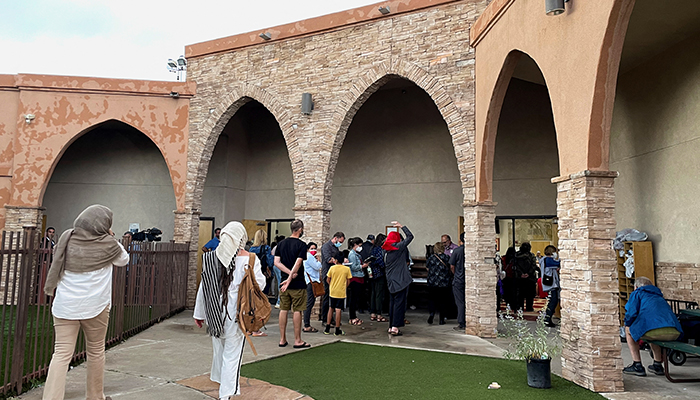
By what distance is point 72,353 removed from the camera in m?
3.65

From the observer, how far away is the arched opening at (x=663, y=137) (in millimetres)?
6996

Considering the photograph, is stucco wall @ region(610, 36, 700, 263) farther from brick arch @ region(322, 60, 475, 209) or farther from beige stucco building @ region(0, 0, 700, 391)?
brick arch @ region(322, 60, 475, 209)

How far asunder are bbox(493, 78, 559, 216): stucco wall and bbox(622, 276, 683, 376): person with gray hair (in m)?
6.18

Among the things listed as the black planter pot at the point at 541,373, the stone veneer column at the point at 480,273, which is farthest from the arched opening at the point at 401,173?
the black planter pot at the point at 541,373

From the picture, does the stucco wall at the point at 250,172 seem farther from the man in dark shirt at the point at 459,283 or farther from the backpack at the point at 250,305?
the backpack at the point at 250,305

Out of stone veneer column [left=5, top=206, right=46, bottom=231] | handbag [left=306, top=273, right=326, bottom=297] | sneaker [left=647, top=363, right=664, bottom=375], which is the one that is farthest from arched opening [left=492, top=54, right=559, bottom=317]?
stone veneer column [left=5, top=206, right=46, bottom=231]

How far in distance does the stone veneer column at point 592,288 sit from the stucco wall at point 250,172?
9.69 metres

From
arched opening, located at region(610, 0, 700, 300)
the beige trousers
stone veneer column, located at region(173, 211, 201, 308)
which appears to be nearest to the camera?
the beige trousers

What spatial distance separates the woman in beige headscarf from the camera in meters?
3.57

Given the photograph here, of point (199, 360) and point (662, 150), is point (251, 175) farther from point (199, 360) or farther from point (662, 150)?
point (662, 150)

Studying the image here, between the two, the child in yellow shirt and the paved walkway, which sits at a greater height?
the child in yellow shirt

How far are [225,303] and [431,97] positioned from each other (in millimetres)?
6086

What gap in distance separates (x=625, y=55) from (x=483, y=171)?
2.99m

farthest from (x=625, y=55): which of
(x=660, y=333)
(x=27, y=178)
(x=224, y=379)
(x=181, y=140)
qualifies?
(x=27, y=178)
